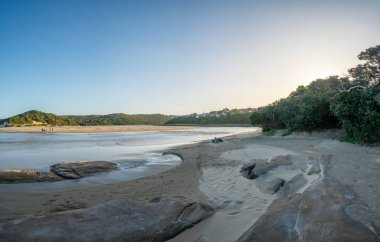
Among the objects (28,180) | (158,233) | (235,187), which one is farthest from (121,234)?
→ (28,180)

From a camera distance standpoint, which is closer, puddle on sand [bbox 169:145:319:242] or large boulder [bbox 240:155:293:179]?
puddle on sand [bbox 169:145:319:242]

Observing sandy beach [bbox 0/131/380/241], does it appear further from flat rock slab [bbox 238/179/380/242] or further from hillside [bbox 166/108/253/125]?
hillside [bbox 166/108/253/125]

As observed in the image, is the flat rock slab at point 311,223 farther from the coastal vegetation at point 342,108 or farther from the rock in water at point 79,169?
the coastal vegetation at point 342,108

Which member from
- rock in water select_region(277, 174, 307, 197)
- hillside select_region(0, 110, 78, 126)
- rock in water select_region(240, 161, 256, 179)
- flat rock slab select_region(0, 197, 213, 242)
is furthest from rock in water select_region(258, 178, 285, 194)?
hillside select_region(0, 110, 78, 126)

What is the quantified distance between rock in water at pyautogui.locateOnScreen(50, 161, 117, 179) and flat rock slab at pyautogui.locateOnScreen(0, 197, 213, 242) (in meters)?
6.48

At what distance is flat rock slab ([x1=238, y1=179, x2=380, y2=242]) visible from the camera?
4730 millimetres

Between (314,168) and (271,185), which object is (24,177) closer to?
(271,185)

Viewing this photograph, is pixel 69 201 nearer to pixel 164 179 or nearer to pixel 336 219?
pixel 164 179

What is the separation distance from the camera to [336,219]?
5.32 meters

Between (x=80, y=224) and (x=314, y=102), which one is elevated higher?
(x=314, y=102)

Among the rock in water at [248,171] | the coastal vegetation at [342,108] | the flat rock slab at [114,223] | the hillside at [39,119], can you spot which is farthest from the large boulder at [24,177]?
the hillside at [39,119]

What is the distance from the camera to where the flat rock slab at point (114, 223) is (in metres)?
4.82

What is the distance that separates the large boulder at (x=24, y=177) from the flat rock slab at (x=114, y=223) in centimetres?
627

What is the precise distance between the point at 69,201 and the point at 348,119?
66.2 ft
